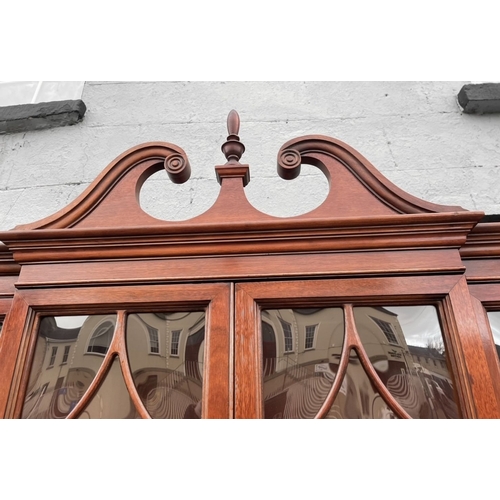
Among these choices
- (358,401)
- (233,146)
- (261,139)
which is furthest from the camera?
(261,139)

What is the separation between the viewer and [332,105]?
134 cm

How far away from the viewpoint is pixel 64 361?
649 mm

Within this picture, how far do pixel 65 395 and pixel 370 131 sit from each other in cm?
102

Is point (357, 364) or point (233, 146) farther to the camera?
point (233, 146)

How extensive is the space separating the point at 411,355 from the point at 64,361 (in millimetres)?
475

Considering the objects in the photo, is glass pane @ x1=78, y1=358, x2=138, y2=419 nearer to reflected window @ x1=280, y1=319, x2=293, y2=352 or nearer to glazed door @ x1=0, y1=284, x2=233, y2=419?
glazed door @ x1=0, y1=284, x2=233, y2=419

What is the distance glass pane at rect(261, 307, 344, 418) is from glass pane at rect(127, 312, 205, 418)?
0.09 meters

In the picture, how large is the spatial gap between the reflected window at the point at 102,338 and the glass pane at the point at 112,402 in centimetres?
4

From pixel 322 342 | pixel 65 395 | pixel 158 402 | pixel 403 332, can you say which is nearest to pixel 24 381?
pixel 65 395

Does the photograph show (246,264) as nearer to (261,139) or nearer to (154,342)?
Answer: (154,342)

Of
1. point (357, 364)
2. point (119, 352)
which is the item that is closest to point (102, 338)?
point (119, 352)

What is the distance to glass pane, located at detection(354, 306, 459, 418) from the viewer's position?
23.5 inches

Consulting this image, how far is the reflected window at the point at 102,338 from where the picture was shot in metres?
0.64
